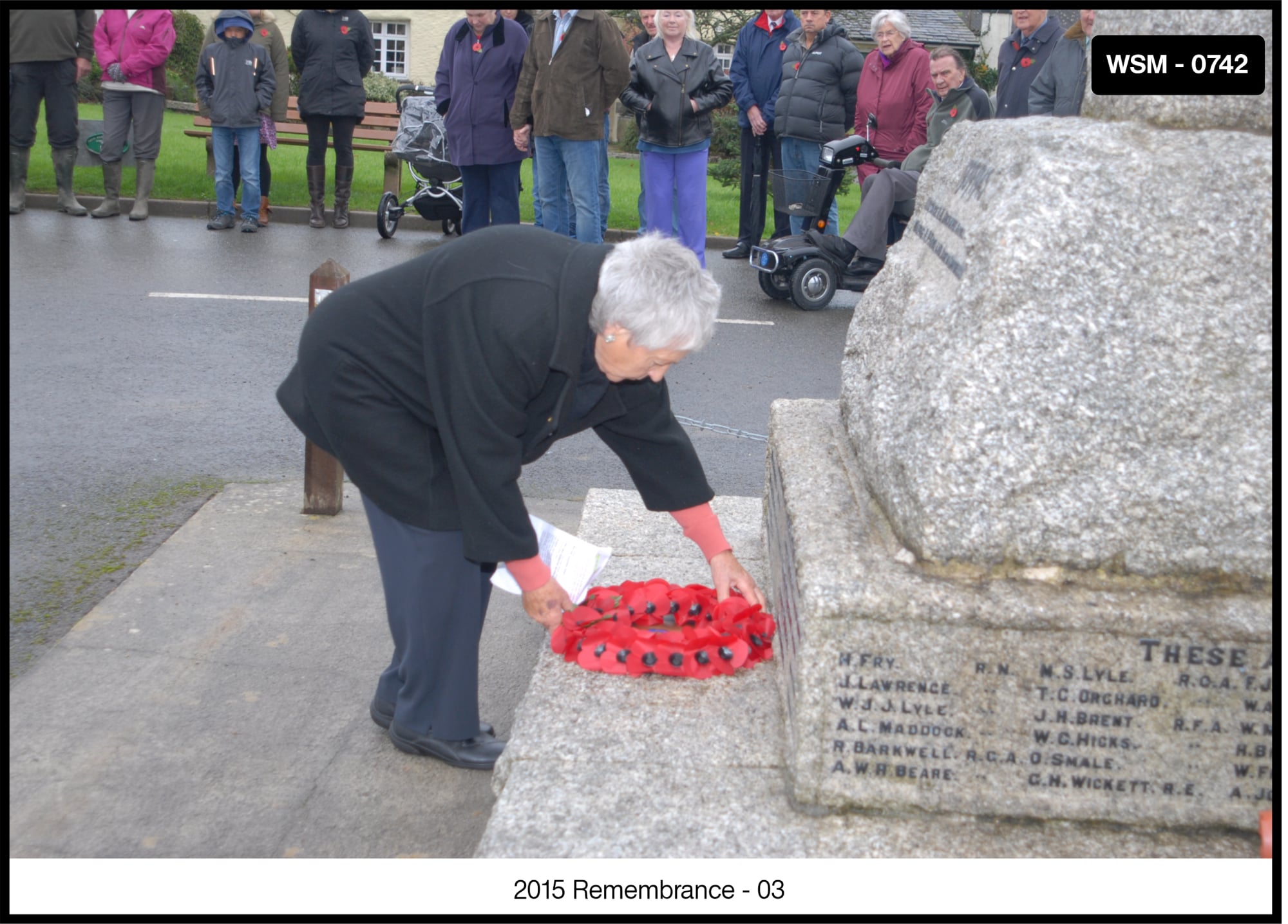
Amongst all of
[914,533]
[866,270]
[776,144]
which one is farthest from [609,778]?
[776,144]

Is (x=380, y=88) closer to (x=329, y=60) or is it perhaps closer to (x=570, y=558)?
(x=329, y=60)

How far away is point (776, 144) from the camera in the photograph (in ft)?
32.7

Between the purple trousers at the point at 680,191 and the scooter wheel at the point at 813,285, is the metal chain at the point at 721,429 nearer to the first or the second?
the scooter wheel at the point at 813,285

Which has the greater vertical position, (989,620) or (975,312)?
(975,312)

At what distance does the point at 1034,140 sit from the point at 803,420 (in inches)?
47.2

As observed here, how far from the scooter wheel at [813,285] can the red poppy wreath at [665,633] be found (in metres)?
5.63

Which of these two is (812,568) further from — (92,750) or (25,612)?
(25,612)

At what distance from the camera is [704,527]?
3.13 m

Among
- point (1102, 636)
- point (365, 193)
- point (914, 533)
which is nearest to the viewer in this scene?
point (1102, 636)

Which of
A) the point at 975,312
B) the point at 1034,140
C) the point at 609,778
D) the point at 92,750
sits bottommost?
the point at 92,750

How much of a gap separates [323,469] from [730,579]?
2.08 metres

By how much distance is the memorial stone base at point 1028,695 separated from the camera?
2.29 m

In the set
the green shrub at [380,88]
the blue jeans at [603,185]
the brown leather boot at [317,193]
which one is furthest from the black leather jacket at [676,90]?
the green shrub at [380,88]

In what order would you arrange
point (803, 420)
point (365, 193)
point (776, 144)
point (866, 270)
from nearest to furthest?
1. point (803, 420)
2. point (866, 270)
3. point (776, 144)
4. point (365, 193)
